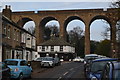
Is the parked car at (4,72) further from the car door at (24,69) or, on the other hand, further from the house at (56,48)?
the house at (56,48)

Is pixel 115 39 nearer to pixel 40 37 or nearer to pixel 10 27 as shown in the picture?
pixel 10 27

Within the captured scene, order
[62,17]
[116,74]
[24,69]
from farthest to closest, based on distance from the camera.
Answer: [62,17]
[24,69]
[116,74]

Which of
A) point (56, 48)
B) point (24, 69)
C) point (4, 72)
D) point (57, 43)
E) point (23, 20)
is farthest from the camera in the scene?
point (23, 20)

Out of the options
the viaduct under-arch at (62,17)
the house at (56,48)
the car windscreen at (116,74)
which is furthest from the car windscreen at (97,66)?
the viaduct under-arch at (62,17)

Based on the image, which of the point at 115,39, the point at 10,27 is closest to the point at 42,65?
the point at 10,27

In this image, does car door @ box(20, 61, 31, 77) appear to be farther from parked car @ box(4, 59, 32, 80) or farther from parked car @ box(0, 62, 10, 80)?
parked car @ box(0, 62, 10, 80)

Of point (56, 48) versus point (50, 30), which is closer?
point (56, 48)

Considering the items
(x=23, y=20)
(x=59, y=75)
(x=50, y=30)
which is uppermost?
(x=23, y=20)

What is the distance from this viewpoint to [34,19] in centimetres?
8706

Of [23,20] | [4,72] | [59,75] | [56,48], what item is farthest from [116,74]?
[23,20]

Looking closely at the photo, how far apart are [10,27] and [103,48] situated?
46234mm

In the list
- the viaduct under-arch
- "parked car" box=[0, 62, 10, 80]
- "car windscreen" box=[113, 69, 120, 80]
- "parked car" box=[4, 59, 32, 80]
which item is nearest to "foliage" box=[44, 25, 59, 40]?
the viaduct under-arch

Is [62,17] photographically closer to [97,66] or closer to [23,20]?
[23,20]

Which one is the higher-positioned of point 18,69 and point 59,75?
point 18,69
